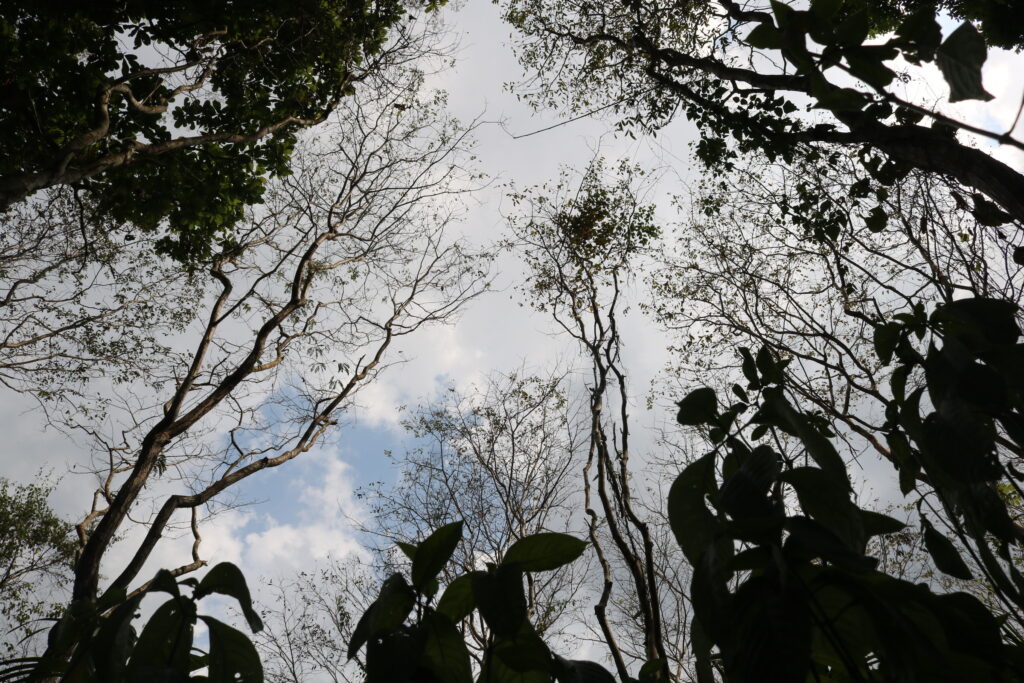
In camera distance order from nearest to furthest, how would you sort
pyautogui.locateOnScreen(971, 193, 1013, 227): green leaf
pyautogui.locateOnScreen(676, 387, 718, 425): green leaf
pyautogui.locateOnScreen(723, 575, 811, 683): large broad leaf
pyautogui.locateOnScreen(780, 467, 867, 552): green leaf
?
1. pyautogui.locateOnScreen(723, 575, 811, 683): large broad leaf
2. pyautogui.locateOnScreen(780, 467, 867, 552): green leaf
3. pyautogui.locateOnScreen(676, 387, 718, 425): green leaf
4. pyautogui.locateOnScreen(971, 193, 1013, 227): green leaf

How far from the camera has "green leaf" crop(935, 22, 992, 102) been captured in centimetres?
45

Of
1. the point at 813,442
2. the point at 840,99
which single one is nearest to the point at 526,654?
the point at 813,442

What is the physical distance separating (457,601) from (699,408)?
0.27 m

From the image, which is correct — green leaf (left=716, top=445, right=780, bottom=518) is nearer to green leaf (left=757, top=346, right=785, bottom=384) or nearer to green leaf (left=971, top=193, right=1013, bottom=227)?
green leaf (left=757, top=346, right=785, bottom=384)

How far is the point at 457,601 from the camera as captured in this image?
544 millimetres

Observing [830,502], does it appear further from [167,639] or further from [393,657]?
[167,639]

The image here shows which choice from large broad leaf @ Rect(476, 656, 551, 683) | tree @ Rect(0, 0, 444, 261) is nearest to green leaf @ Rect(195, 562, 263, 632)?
large broad leaf @ Rect(476, 656, 551, 683)

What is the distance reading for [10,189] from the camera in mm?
3846

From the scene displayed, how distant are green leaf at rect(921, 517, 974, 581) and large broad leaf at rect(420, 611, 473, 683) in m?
0.43

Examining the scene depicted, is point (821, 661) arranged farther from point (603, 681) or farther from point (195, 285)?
point (195, 285)

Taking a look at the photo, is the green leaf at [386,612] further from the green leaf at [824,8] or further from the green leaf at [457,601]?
the green leaf at [824,8]

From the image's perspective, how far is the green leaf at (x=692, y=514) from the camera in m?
0.48

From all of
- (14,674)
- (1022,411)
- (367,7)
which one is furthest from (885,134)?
(367,7)

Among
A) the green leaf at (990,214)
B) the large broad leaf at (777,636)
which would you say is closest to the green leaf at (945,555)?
the large broad leaf at (777,636)
